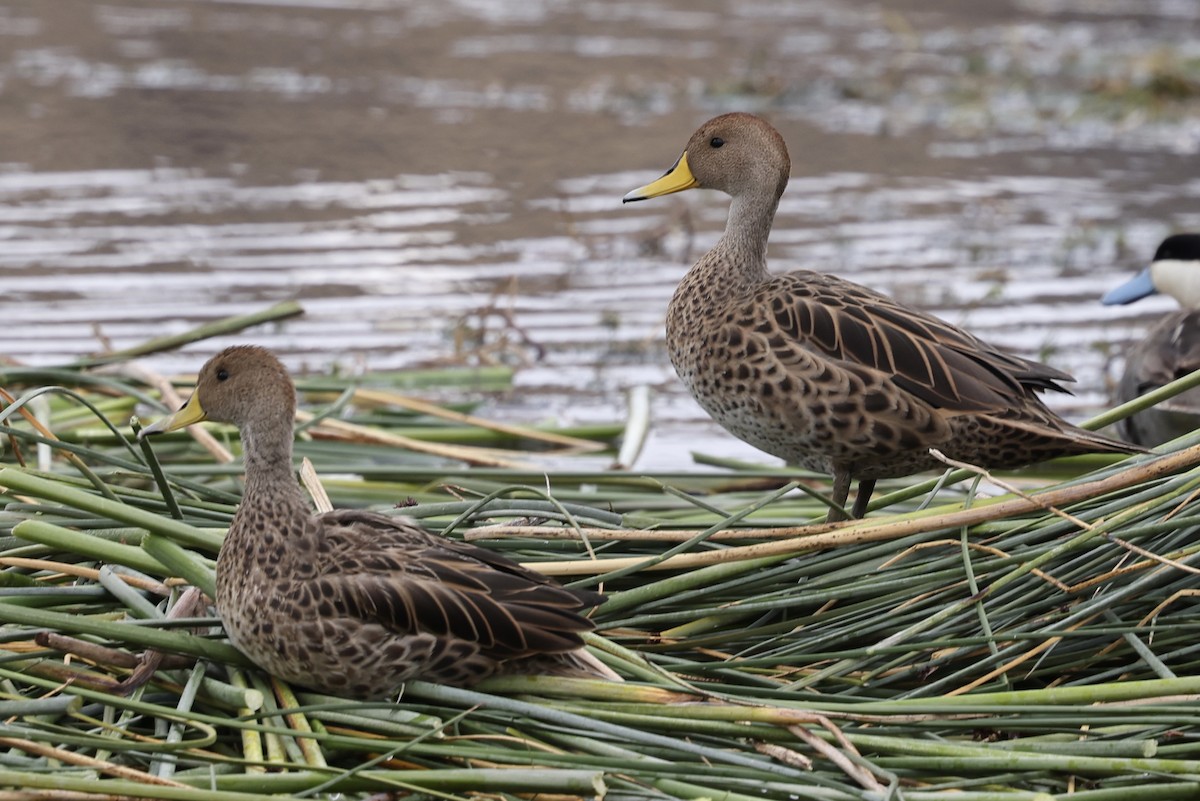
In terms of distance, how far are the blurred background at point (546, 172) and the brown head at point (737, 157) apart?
169 centimetres

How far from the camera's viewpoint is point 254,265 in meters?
8.45

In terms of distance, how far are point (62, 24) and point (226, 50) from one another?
72.5 inches

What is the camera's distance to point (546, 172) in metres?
10.9

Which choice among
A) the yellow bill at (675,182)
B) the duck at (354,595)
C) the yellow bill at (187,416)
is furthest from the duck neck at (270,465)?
the yellow bill at (675,182)

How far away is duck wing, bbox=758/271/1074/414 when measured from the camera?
397cm

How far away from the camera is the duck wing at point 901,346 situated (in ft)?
13.0

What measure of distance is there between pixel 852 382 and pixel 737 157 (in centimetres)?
91

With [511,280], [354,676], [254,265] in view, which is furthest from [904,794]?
[254,265]

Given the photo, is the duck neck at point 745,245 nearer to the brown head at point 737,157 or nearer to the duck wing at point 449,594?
the brown head at point 737,157

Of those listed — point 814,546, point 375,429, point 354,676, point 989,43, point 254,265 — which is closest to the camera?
point 354,676

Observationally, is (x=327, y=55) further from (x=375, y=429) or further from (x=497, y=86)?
(x=375, y=429)

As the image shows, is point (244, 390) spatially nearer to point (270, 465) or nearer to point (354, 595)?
point (270, 465)

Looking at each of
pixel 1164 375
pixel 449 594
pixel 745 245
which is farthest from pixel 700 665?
pixel 1164 375

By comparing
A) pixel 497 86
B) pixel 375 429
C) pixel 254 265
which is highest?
pixel 497 86
